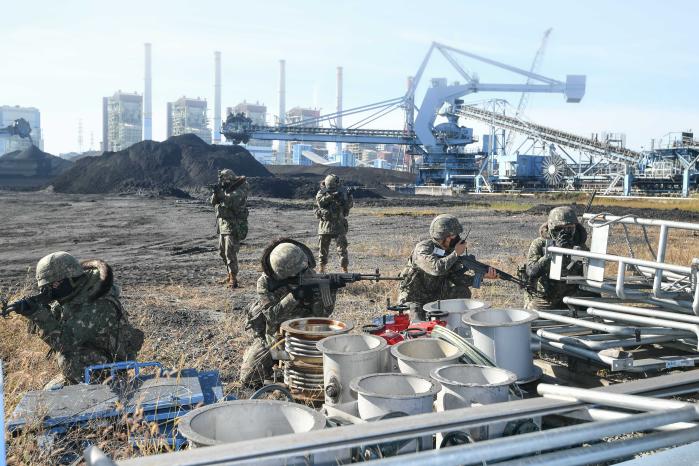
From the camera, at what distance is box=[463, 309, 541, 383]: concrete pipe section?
4.08 metres

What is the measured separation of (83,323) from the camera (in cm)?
532

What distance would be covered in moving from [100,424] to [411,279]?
153 inches

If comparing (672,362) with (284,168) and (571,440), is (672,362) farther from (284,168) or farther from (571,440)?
(284,168)

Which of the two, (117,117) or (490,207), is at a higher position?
(117,117)

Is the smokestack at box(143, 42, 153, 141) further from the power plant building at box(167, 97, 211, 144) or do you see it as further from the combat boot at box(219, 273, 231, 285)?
the combat boot at box(219, 273, 231, 285)

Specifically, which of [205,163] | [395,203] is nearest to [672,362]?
[395,203]

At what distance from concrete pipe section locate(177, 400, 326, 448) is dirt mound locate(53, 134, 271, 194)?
144ft

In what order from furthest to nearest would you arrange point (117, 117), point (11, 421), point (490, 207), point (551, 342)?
1. point (117, 117)
2. point (490, 207)
3. point (551, 342)
4. point (11, 421)

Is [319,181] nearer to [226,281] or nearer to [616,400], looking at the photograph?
[226,281]

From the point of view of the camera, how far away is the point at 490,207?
117 feet

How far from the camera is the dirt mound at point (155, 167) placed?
158ft

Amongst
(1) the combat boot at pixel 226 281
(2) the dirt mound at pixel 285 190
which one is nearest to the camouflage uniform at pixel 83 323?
(1) the combat boot at pixel 226 281

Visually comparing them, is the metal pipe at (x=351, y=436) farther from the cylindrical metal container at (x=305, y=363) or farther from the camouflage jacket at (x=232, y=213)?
the camouflage jacket at (x=232, y=213)

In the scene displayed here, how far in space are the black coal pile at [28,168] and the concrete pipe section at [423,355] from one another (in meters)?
60.2
